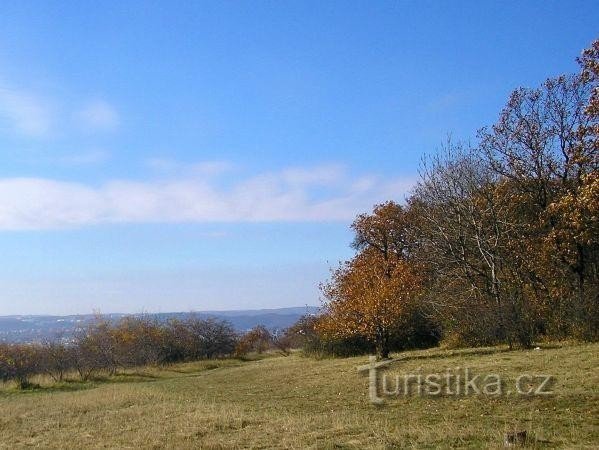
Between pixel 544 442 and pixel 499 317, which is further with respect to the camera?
pixel 499 317

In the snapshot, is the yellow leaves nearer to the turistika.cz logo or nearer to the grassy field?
the grassy field

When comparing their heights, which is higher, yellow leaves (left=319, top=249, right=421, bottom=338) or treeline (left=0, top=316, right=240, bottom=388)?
yellow leaves (left=319, top=249, right=421, bottom=338)

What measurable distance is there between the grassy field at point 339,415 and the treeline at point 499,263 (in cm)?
322

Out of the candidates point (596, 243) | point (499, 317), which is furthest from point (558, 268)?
point (499, 317)

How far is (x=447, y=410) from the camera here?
13094 millimetres

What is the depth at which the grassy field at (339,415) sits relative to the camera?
35.4ft

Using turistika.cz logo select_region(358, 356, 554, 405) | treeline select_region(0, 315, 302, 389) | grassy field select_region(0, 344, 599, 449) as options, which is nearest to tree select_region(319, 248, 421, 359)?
grassy field select_region(0, 344, 599, 449)

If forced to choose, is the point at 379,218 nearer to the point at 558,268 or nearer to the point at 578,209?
the point at 558,268

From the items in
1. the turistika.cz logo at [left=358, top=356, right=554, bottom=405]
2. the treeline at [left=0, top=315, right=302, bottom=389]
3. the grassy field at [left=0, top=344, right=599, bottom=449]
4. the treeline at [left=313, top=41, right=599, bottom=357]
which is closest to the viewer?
the grassy field at [left=0, top=344, right=599, bottom=449]

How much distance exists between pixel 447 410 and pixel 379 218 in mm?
30310

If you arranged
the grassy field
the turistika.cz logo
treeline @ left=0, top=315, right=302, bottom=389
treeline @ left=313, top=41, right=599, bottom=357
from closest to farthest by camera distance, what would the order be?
the grassy field < the turistika.cz logo < treeline @ left=313, top=41, right=599, bottom=357 < treeline @ left=0, top=315, right=302, bottom=389

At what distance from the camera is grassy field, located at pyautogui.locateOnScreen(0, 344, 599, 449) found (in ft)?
35.4

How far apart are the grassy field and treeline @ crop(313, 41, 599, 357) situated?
10.6ft

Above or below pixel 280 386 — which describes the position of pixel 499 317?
above
